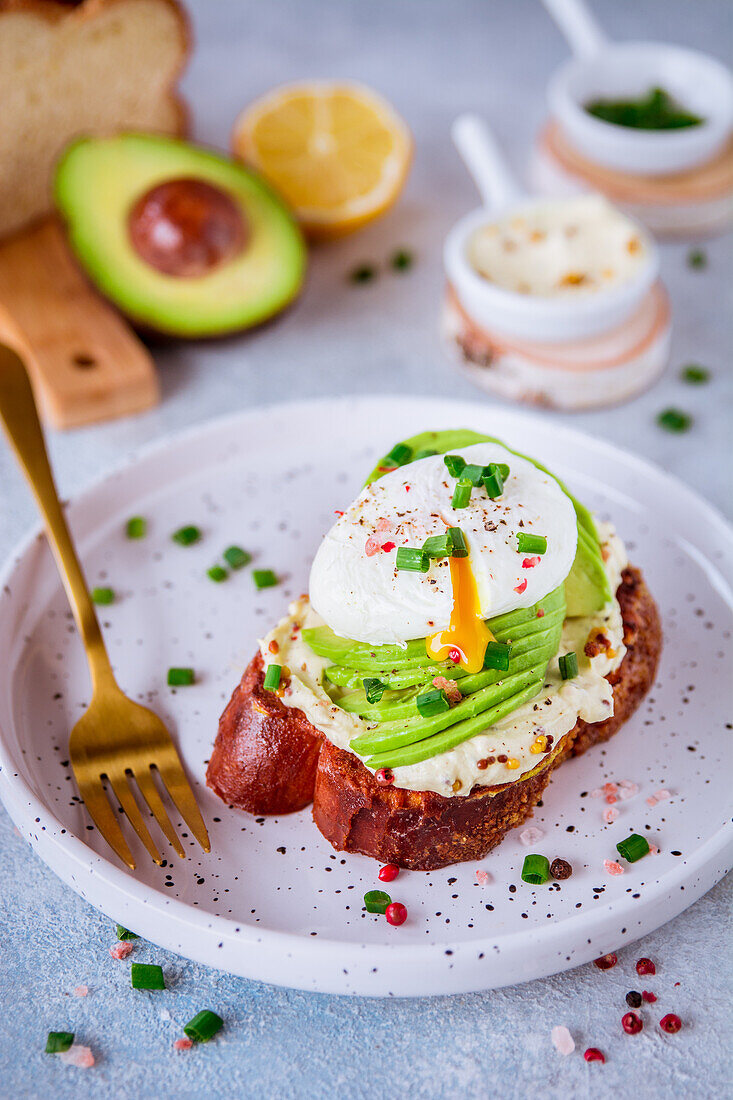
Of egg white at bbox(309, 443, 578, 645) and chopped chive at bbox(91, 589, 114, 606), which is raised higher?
egg white at bbox(309, 443, 578, 645)

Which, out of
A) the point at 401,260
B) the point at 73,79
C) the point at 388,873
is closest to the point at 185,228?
the point at 73,79

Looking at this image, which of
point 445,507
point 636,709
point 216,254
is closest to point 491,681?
point 445,507

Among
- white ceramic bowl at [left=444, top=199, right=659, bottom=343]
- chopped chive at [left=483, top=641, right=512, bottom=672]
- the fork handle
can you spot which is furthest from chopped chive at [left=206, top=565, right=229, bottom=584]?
white ceramic bowl at [left=444, top=199, right=659, bottom=343]

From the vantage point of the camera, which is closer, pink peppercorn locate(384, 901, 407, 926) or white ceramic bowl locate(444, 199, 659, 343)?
pink peppercorn locate(384, 901, 407, 926)

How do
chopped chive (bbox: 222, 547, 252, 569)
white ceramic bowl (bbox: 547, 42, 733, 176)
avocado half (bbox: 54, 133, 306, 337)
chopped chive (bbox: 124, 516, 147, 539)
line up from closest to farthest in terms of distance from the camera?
chopped chive (bbox: 222, 547, 252, 569) → chopped chive (bbox: 124, 516, 147, 539) → avocado half (bbox: 54, 133, 306, 337) → white ceramic bowl (bbox: 547, 42, 733, 176)

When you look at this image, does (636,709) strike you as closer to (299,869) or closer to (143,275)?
(299,869)

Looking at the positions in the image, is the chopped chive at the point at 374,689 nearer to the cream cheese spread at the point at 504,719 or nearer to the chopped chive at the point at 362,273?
the cream cheese spread at the point at 504,719

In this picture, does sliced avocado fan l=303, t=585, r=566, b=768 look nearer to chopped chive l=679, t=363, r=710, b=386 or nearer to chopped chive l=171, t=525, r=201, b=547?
chopped chive l=171, t=525, r=201, b=547
